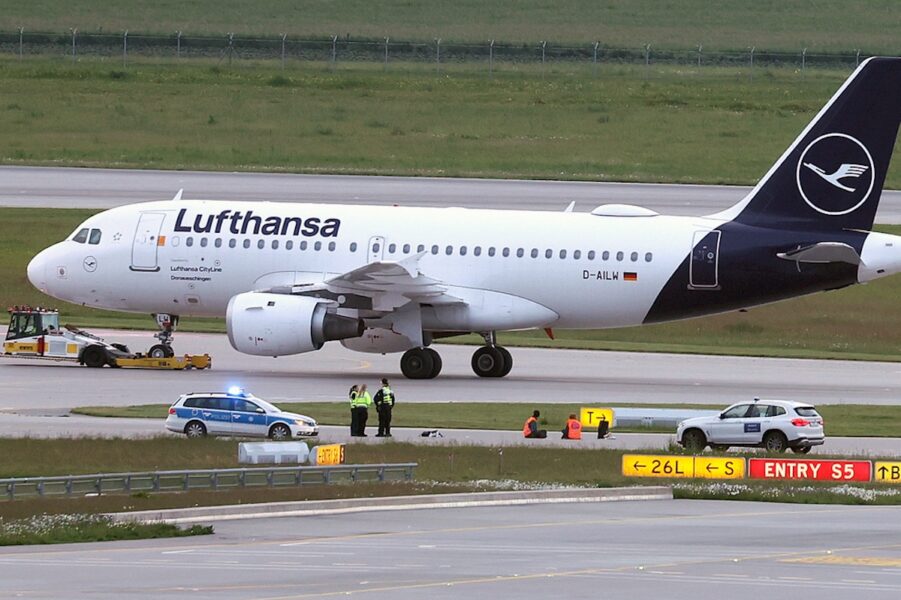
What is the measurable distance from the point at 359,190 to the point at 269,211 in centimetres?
2840

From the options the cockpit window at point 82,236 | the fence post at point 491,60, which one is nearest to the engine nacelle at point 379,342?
the cockpit window at point 82,236

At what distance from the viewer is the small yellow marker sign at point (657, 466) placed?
36844 mm

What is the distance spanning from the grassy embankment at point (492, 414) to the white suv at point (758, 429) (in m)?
2.85

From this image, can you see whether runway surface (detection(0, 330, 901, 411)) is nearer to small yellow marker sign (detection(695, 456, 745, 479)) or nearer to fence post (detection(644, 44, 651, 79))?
small yellow marker sign (detection(695, 456, 745, 479))

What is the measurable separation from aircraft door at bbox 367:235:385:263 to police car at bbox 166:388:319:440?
13704mm

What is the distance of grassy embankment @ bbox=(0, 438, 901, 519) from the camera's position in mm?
31656

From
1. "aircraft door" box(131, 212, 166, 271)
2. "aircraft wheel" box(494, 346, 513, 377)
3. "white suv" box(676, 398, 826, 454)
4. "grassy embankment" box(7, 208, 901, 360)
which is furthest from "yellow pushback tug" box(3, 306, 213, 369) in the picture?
"white suv" box(676, 398, 826, 454)

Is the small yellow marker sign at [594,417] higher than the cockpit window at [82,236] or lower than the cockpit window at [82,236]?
lower

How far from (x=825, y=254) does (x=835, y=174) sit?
7.91 feet

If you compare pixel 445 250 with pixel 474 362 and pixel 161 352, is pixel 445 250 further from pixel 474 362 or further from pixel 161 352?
pixel 161 352

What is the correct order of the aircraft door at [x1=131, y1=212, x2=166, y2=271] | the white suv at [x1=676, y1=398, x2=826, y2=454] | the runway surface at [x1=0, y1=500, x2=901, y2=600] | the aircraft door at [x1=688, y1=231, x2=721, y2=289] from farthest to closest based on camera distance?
the aircraft door at [x1=131, y1=212, x2=166, y2=271], the aircraft door at [x1=688, y1=231, x2=721, y2=289], the white suv at [x1=676, y1=398, x2=826, y2=454], the runway surface at [x1=0, y1=500, x2=901, y2=600]

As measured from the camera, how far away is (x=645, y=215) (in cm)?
5500

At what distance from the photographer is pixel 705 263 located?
53.3 metres

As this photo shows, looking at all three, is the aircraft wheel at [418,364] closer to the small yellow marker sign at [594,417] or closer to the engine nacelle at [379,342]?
the engine nacelle at [379,342]
